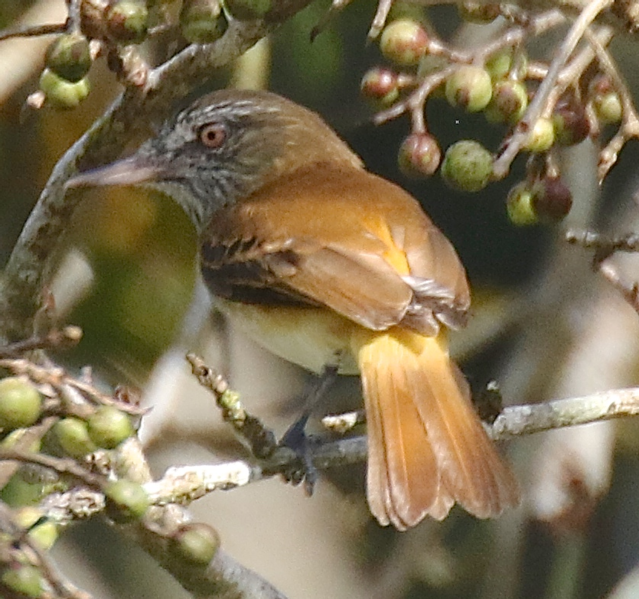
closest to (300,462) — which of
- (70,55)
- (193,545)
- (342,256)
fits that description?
(342,256)

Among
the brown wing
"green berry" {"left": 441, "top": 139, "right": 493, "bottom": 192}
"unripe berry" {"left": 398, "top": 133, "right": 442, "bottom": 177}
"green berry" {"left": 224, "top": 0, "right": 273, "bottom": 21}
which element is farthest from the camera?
the brown wing

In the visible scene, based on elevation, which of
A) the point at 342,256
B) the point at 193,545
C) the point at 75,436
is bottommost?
the point at 342,256

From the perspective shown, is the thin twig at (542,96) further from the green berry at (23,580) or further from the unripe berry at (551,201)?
the green berry at (23,580)

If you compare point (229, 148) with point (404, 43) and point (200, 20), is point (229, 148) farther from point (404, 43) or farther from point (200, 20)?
point (200, 20)

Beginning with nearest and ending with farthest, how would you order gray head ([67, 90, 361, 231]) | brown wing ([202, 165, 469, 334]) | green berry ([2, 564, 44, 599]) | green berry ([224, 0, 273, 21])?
green berry ([2, 564, 44, 599])
green berry ([224, 0, 273, 21])
brown wing ([202, 165, 469, 334])
gray head ([67, 90, 361, 231])

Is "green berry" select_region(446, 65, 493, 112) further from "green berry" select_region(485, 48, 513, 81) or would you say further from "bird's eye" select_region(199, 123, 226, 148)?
"bird's eye" select_region(199, 123, 226, 148)

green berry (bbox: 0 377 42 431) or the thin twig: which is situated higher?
the thin twig

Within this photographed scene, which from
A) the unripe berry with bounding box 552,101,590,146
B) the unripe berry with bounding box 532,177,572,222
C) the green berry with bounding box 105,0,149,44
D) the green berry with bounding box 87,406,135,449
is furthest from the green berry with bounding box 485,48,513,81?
the green berry with bounding box 87,406,135,449

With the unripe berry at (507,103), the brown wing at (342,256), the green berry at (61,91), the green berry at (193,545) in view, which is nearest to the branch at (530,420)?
the brown wing at (342,256)
